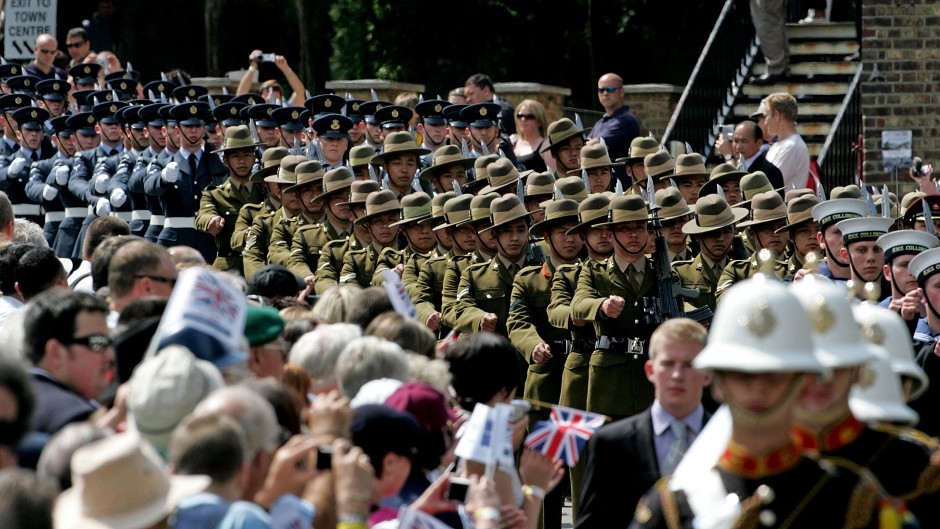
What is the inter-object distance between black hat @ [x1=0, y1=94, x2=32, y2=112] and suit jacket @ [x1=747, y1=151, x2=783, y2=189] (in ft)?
29.1

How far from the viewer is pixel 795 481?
→ 13.3 feet

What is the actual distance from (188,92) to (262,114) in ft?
8.19

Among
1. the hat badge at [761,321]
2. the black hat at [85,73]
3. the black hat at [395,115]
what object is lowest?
the black hat at [395,115]

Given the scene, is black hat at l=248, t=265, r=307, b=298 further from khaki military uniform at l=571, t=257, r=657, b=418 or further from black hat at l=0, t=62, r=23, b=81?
black hat at l=0, t=62, r=23, b=81

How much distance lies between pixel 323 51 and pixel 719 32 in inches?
517

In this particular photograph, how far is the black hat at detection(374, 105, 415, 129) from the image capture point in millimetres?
16062

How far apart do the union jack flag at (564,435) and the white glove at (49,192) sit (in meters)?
11.7

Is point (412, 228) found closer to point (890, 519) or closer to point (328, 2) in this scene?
point (890, 519)

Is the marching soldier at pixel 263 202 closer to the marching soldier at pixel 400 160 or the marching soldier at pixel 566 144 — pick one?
the marching soldier at pixel 400 160

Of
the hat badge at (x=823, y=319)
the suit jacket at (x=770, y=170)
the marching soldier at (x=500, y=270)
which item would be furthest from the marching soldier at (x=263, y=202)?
the hat badge at (x=823, y=319)

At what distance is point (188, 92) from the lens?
61.7 ft

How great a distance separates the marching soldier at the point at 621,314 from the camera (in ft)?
32.3

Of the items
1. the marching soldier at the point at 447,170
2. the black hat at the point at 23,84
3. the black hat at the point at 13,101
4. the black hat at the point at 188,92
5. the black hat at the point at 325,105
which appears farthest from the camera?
the black hat at the point at 23,84

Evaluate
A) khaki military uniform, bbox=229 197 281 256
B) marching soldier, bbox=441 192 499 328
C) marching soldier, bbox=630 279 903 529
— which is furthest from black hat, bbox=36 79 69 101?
marching soldier, bbox=630 279 903 529
